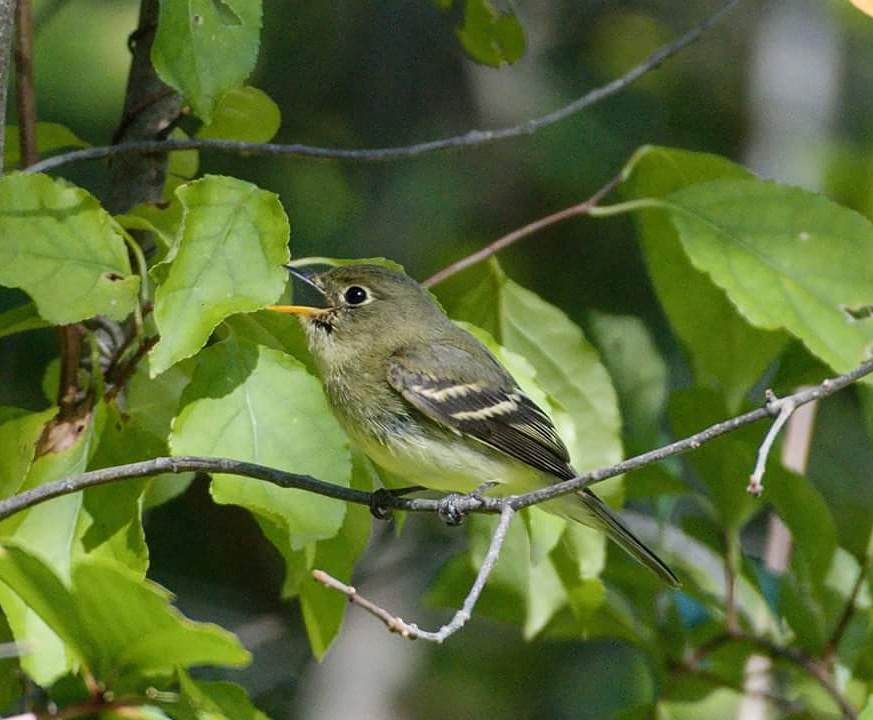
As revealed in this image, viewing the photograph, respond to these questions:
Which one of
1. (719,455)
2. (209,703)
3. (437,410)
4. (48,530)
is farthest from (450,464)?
A: (209,703)

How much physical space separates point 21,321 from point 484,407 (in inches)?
41.0

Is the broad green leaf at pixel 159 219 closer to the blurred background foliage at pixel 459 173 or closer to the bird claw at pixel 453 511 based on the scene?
the bird claw at pixel 453 511

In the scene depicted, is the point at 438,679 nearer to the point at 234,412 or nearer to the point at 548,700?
the point at 548,700

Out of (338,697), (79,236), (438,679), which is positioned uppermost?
(79,236)

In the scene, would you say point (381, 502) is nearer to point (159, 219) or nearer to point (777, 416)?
point (159, 219)

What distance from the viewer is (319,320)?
3.10 metres

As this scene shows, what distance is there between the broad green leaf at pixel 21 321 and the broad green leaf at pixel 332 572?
0.62 m

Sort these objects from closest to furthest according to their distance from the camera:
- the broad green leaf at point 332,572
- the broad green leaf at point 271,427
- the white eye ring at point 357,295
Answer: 1. the broad green leaf at point 271,427
2. the broad green leaf at point 332,572
3. the white eye ring at point 357,295

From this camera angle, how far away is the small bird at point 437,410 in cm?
279

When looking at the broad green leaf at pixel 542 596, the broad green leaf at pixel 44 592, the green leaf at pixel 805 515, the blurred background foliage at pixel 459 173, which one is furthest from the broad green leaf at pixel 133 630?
the blurred background foliage at pixel 459 173

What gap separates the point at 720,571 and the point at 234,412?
7.32 feet

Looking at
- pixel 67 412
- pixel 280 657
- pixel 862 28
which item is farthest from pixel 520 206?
pixel 67 412

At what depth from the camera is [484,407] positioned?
292 centimetres

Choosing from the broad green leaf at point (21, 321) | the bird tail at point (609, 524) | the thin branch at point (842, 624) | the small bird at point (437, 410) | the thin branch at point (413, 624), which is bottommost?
the thin branch at point (842, 624)
